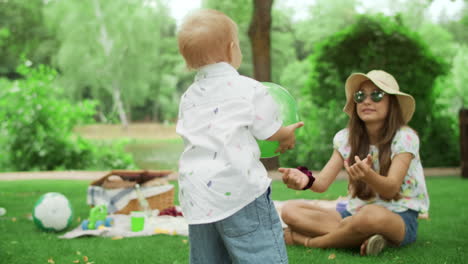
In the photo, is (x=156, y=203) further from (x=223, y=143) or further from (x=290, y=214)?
(x=223, y=143)

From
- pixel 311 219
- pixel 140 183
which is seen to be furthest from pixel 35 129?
pixel 311 219

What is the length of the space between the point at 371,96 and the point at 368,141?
0.34 meters

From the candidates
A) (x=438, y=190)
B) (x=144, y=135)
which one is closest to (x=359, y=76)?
(x=438, y=190)

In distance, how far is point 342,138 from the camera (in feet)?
12.9

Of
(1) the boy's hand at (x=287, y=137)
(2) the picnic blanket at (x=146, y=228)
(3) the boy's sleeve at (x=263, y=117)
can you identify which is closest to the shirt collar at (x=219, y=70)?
(3) the boy's sleeve at (x=263, y=117)

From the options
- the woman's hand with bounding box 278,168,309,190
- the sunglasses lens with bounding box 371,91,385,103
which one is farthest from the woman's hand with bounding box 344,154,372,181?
the sunglasses lens with bounding box 371,91,385,103

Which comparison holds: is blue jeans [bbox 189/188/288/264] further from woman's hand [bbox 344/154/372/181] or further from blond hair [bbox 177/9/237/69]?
woman's hand [bbox 344/154/372/181]

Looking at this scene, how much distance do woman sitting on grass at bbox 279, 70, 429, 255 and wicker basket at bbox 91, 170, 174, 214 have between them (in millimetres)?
2535

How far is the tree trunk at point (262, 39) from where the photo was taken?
10.9 meters

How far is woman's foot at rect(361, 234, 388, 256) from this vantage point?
12.2ft

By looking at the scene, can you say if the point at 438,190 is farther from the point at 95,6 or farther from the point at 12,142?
the point at 95,6

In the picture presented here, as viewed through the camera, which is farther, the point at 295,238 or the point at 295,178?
the point at 295,238

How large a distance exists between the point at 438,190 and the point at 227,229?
257 inches

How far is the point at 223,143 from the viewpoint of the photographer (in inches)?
84.8
